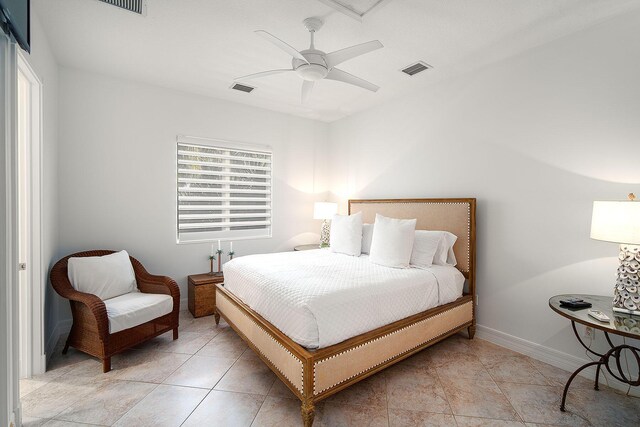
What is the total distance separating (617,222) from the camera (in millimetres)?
1908

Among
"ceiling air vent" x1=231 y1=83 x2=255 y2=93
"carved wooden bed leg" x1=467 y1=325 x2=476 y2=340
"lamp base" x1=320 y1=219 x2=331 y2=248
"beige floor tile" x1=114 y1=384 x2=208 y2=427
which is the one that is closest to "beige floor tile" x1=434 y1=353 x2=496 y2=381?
"carved wooden bed leg" x1=467 y1=325 x2=476 y2=340

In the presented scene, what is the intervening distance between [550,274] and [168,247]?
13.7 ft

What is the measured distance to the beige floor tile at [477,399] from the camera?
6.56 ft

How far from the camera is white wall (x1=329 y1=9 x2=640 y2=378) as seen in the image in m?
2.32

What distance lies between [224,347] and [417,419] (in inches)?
71.9

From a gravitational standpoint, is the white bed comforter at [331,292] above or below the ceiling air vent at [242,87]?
below

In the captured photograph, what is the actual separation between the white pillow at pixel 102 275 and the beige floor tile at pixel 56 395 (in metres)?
0.74

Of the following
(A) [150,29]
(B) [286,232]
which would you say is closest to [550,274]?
(B) [286,232]

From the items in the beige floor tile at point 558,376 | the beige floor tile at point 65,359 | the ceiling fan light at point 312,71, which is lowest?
the beige floor tile at point 65,359

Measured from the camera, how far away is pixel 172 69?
3.20 meters

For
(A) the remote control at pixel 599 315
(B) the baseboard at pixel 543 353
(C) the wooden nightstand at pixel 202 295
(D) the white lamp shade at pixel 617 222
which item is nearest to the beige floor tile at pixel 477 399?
(B) the baseboard at pixel 543 353

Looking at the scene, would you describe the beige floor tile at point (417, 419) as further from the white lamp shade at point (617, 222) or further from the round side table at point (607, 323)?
the white lamp shade at point (617, 222)

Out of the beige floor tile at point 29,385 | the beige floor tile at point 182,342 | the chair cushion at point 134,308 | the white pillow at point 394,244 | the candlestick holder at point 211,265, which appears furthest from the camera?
the candlestick holder at point 211,265

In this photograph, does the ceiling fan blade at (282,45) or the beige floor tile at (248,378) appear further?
the beige floor tile at (248,378)
